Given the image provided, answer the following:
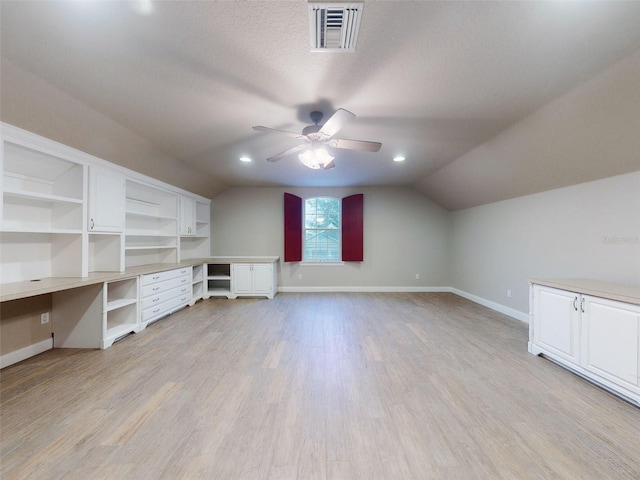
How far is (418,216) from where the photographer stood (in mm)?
6008

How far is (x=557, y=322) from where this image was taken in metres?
2.47

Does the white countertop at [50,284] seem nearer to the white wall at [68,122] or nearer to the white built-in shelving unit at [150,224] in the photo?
the white built-in shelving unit at [150,224]

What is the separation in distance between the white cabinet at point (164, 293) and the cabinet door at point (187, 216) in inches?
31.4

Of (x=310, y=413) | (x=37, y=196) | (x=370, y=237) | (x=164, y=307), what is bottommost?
(x=310, y=413)

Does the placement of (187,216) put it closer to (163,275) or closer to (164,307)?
(163,275)

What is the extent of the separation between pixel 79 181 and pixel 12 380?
2.02 metres

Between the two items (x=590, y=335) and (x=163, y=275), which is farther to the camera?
(x=163, y=275)

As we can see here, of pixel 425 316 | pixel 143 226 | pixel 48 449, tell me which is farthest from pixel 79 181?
pixel 425 316

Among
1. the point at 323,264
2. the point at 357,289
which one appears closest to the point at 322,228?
the point at 323,264

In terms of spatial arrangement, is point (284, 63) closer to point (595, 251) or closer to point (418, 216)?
point (595, 251)

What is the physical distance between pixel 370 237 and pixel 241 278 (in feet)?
10.2

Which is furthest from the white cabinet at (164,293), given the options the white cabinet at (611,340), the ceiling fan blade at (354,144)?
the white cabinet at (611,340)

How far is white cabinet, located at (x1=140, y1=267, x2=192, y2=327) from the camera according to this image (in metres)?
3.51

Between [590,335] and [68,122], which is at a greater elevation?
[68,122]
